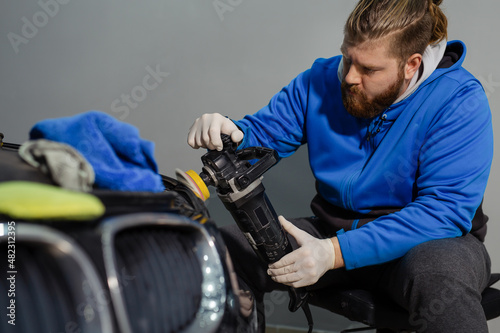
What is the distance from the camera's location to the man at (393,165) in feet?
3.16

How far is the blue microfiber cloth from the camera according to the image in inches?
23.3

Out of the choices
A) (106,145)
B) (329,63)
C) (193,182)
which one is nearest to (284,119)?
(329,63)

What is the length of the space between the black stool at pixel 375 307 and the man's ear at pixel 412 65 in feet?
1.80

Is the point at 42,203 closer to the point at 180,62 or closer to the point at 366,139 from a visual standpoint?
the point at 366,139

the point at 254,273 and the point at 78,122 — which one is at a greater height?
the point at 78,122

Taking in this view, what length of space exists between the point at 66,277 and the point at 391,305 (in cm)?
80

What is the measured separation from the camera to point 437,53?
1.19 meters

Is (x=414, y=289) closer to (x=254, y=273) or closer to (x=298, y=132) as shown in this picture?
(x=254, y=273)

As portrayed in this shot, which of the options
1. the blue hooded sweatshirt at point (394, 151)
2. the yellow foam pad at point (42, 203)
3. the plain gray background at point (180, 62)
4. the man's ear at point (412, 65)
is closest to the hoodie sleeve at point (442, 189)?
the blue hooded sweatshirt at point (394, 151)

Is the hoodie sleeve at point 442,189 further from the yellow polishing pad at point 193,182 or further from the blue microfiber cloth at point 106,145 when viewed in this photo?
the blue microfiber cloth at point 106,145

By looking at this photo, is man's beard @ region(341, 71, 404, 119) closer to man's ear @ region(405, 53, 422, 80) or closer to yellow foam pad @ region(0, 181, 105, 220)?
man's ear @ region(405, 53, 422, 80)

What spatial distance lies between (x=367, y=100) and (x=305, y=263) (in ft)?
1.47

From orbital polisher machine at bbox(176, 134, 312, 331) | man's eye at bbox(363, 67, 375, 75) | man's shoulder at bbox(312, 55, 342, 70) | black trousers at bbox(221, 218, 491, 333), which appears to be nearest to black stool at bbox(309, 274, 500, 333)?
black trousers at bbox(221, 218, 491, 333)

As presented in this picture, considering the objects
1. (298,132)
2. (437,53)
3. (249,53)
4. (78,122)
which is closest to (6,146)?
(78,122)
